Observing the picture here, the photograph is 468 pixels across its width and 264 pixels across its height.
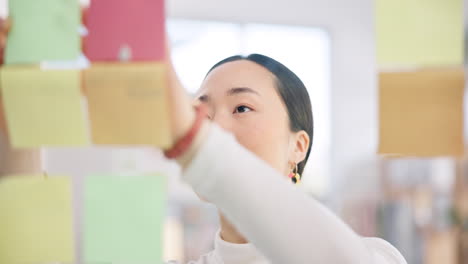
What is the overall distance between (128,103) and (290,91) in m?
0.43

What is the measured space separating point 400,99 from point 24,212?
394 mm

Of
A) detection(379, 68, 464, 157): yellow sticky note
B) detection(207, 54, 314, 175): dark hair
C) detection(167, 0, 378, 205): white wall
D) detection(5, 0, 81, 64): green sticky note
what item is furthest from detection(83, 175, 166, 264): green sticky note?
detection(167, 0, 378, 205): white wall

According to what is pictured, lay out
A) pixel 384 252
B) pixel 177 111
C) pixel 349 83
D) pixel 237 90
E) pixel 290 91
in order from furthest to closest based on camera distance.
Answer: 1. pixel 349 83
2. pixel 290 91
3. pixel 237 90
4. pixel 384 252
5. pixel 177 111

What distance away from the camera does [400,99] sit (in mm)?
540

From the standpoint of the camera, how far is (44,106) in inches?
21.3

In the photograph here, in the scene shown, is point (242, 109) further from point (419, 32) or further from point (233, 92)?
point (419, 32)

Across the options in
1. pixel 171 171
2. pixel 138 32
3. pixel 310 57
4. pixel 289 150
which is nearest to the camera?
pixel 138 32

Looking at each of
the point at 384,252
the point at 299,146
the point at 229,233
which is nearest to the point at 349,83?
the point at 299,146

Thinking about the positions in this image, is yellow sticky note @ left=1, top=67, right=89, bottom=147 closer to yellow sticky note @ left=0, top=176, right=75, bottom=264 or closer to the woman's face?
yellow sticky note @ left=0, top=176, right=75, bottom=264

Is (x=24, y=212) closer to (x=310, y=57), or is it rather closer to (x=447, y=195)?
(x=447, y=195)

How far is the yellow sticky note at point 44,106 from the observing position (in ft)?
1.76

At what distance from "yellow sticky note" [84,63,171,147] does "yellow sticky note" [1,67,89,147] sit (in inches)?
0.7

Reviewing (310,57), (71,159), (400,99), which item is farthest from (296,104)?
(310,57)

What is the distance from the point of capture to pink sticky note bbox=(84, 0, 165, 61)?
0.52 metres
